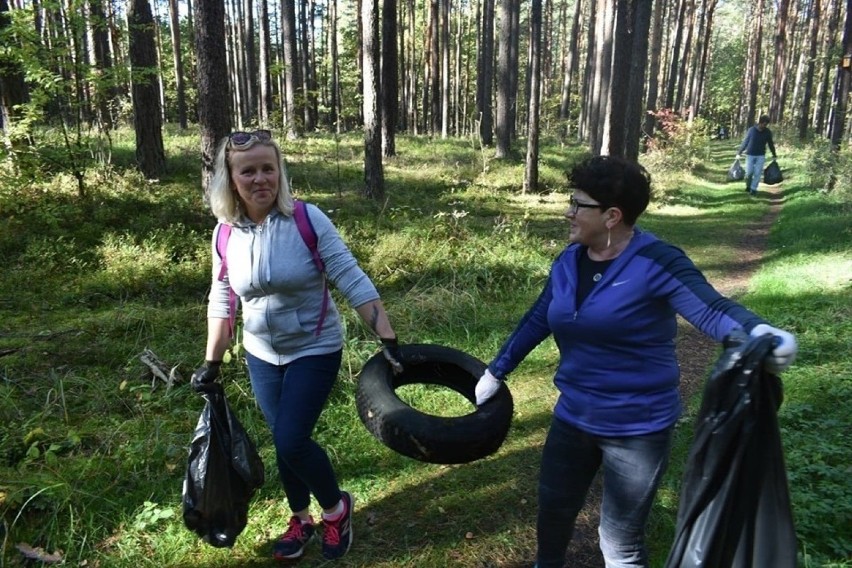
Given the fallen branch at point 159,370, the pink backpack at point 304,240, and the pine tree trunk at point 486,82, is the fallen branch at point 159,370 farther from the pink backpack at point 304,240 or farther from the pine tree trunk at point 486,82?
the pine tree trunk at point 486,82

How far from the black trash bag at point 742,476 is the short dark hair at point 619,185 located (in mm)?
666

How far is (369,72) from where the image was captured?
477 inches

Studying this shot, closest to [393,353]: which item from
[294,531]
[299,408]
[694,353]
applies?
[299,408]

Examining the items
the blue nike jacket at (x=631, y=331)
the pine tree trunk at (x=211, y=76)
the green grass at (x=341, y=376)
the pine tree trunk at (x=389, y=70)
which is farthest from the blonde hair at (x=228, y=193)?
the pine tree trunk at (x=389, y=70)

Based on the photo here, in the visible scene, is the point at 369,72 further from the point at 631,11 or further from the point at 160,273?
the point at 160,273

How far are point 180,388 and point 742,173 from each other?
1975 cm

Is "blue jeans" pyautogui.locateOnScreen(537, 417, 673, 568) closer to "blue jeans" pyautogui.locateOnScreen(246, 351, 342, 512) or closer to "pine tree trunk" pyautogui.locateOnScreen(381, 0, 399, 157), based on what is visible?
"blue jeans" pyautogui.locateOnScreen(246, 351, 342, 512)

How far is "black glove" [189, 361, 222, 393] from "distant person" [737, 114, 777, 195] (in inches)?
597

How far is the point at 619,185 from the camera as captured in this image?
2342mm

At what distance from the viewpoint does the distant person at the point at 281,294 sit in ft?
9.34

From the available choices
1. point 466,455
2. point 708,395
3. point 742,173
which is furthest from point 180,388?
point 742,173

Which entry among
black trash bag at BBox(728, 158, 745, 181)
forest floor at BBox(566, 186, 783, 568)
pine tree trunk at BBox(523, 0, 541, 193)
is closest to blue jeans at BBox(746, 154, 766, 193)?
forest floor at BBox(566, 186, 783, 568)

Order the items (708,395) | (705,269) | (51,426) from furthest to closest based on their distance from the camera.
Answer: (705,269) < (51,426) < (708,395)

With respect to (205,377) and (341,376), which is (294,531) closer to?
(205,377)
